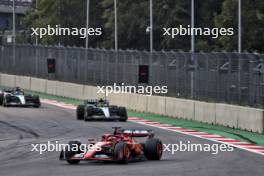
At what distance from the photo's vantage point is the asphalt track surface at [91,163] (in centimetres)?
1680

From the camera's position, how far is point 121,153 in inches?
715

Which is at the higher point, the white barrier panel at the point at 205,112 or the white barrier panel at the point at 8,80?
the white barrier panel at the point at 8,80

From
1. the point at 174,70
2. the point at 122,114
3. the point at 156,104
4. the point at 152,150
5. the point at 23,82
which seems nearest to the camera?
the point at 152,150

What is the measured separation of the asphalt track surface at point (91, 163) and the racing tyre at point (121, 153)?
15cm

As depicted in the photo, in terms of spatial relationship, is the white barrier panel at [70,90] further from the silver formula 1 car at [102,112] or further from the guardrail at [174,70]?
the silver formula 1 car at [102,112]

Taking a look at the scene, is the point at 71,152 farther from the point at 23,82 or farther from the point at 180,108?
the point at 23,82

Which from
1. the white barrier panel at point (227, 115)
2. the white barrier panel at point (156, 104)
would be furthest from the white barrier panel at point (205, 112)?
the white barrier panel at point (156, 104)

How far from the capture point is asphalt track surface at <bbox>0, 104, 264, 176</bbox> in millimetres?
16797

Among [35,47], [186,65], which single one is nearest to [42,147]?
[186,65]

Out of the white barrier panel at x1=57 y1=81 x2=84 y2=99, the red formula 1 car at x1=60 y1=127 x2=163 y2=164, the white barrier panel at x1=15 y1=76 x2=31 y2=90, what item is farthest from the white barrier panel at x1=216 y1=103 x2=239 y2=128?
the white barrier panel at x1=15 y1=76 x2=31 y2=90

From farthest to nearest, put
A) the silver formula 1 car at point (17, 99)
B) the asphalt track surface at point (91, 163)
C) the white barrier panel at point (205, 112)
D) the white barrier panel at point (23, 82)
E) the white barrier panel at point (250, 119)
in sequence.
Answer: the white barrier panel at point (23, 82) < the silver formula 1 car at point (17, 99) < the white barrier panel at point (205, 112) < the white barrier panel at point (250, 119) < the asphalt track surface at point (91, 163)

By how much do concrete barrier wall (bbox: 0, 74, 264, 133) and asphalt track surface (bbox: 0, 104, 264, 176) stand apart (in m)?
2.33

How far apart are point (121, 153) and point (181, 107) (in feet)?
53.5

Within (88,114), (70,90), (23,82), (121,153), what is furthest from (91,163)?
(23,82)
